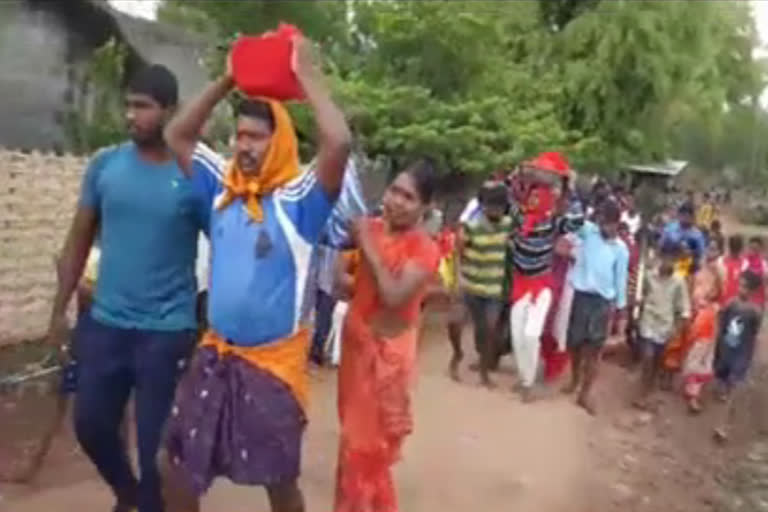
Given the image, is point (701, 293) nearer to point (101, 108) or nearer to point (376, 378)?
point (101, 108)

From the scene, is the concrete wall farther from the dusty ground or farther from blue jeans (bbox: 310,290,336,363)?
the dusty ground

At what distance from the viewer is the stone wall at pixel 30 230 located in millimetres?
10039

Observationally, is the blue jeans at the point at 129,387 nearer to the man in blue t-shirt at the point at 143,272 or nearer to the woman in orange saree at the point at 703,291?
the man in blue t-shirt at the point at 143,272

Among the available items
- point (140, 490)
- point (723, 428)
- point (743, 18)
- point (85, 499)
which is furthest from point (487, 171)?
point (743, 18)

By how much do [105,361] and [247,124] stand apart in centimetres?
109

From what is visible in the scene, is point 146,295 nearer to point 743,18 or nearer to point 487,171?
point 487,171

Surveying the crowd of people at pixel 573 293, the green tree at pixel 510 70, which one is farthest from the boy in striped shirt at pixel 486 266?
the green tree at pixel 510 70

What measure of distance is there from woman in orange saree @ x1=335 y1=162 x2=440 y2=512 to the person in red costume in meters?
4.92

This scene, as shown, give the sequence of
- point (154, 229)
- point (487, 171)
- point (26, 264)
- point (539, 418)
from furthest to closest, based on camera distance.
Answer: point (487, 171) → point (26, 264) → point (539, 418) → point (154, 229)

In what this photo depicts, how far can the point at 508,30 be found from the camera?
77.9 feet

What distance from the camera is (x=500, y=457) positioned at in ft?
27.1

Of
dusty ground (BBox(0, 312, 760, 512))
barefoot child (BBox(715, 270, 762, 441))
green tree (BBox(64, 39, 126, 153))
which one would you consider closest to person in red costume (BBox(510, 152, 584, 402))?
dusty ground (BBox(0, 312, 760, 512))

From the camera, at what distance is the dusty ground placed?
6508 millimetres

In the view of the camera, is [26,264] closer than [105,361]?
No
